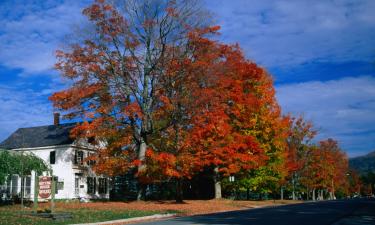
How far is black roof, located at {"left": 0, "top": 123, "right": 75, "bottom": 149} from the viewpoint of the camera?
45.1 m

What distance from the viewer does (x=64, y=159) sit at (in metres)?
43.6

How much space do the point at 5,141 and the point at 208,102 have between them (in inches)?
1045

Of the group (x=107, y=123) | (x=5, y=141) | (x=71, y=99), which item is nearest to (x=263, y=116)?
(x=107, y=123)

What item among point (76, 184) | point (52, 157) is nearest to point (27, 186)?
point (52, 157)

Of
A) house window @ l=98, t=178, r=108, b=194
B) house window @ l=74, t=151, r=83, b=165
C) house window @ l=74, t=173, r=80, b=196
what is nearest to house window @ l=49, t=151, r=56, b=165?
house window @ l=74, t=151, r=83, b=165

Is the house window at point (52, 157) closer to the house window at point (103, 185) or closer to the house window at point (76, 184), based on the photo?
the house window at point (76, 184)

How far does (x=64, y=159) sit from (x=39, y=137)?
5376 millimetres

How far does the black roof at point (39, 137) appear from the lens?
45125 millimetres

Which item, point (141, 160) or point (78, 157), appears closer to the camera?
point (141, 160)

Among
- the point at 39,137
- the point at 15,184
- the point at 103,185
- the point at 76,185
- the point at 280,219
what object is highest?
the point at 39,137

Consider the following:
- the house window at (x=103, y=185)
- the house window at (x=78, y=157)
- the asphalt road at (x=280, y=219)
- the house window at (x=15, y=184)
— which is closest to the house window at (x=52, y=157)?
the house window at (x=78, y=157)

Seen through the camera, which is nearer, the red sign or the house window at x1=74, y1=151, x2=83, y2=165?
the red sign

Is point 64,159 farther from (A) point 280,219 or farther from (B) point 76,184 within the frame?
(A) point 280,219

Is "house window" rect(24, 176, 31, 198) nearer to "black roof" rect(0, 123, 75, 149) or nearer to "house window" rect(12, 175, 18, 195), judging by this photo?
"house window" rect(12, 175, 18, 195)
